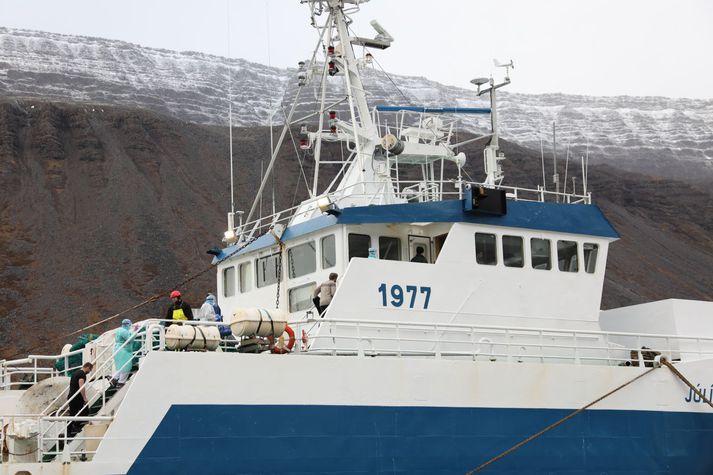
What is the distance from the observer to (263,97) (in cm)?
10088

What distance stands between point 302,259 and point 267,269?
1149 millimetres

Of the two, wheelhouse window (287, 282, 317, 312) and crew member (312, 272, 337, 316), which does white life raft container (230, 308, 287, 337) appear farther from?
wheelhouse window (287, 282, 317, 312)

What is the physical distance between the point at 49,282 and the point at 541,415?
137ft

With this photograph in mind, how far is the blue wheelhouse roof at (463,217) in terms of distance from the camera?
15.3m

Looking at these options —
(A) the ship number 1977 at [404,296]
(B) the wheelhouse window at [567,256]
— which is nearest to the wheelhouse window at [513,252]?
(B) the wheelhouse window at [567,256]

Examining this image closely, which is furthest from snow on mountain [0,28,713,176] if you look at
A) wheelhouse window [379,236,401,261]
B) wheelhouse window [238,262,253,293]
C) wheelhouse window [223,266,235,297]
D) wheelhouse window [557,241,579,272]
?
wheelhouse window [379,236,401,261]

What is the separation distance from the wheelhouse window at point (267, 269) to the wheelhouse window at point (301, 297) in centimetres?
67

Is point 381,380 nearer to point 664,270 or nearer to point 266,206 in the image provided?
point 266,206

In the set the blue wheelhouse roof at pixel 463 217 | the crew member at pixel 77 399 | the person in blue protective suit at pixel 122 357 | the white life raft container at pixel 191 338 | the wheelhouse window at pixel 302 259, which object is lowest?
the crew member at pixel 77 399

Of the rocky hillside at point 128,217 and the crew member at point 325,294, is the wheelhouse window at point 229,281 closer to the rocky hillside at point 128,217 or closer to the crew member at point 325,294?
the crew member at point 325,294

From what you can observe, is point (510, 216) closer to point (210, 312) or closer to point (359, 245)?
point (359, 245)

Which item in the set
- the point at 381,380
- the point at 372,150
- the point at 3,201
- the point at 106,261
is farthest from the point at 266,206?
the point at 381,380

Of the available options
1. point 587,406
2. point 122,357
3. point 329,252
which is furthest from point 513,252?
point 122,357

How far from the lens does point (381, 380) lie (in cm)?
1347
